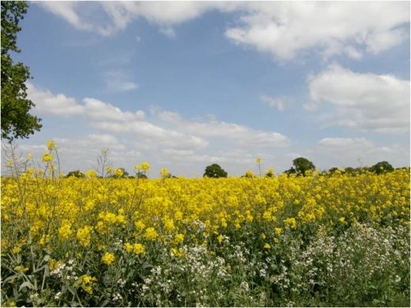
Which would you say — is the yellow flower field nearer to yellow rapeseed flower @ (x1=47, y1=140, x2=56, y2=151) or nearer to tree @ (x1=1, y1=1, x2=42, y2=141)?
yellow rapeseed flower @ (x1=47, y1=140, x2=56, y2=151)

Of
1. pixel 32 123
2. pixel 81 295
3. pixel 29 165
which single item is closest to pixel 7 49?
pixel 32 123

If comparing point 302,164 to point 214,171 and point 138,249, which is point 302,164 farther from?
point 138,249

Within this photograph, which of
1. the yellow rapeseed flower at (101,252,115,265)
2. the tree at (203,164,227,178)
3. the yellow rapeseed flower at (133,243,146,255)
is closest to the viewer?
the yellow rapeseed flower at (101,252,115,265)

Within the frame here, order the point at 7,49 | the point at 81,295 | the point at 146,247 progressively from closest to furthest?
the point at 81,295
the point at 146,247
the point at 7,49

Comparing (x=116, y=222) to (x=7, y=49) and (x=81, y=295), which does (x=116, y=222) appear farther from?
(x=7, y=49)

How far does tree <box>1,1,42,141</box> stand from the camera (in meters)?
21.2

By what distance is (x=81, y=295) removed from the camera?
446 cm

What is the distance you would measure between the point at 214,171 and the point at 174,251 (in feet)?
43.8

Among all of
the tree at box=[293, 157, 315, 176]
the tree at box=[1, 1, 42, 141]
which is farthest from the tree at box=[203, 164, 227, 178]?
the tree at box=[1, 1, 42, 141]

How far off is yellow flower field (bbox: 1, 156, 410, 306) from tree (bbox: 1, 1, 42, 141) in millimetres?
16371

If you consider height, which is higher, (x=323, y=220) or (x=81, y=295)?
(x=323, y=220)

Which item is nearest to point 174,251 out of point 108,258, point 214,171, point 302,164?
point 108,258

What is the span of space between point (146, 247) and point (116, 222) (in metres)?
0.40

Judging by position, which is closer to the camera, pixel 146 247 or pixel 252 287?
pixel 146 247
